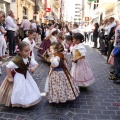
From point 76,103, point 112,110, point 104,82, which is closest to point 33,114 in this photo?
point 76,103

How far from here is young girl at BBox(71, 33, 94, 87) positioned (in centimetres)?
495

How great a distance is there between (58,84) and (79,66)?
1078mm

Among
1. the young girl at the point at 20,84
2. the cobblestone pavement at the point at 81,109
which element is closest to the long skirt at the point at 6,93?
the young girl at the point at 20,84

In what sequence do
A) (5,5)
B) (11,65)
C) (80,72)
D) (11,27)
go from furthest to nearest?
(5,5) → (11,27) → (80,72) → (11,65)

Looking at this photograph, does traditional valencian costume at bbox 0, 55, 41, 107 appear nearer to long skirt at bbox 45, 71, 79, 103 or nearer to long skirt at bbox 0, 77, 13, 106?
long skirt at bbox 0, 77, 13, 106

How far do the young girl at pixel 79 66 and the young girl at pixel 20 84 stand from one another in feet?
4.26

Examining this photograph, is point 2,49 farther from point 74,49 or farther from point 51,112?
point 51,112

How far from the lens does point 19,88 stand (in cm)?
392

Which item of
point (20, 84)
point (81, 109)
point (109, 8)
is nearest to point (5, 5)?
point (109, 8)

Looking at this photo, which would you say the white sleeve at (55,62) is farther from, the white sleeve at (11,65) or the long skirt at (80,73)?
the long skirt at (80,73)

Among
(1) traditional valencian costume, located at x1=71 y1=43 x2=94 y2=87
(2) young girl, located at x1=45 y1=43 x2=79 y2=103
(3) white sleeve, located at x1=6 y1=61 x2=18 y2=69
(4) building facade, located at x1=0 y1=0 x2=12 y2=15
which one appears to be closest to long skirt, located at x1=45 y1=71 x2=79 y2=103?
(2) young girl, located at x1=45 y1=43 x2=79 y2=103

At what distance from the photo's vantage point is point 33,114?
152 inches

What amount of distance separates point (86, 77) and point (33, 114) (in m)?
1.78

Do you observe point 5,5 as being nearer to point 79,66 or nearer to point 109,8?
point 109,8
